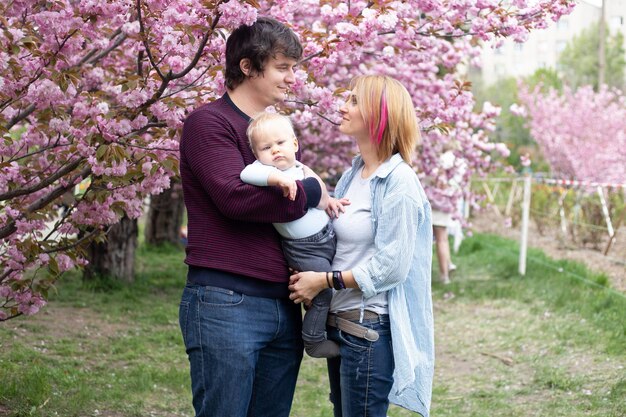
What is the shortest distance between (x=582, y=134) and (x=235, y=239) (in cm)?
2039

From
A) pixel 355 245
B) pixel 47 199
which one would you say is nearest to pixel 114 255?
pixel 47 199

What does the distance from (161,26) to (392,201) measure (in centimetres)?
152

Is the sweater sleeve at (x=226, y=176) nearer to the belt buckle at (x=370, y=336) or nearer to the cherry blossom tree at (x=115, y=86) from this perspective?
the belt buckle at (x=370, y=336)

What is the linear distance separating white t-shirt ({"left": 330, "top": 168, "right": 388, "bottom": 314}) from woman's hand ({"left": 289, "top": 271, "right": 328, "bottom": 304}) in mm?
151

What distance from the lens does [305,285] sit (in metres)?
2.61

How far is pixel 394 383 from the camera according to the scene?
2.74m

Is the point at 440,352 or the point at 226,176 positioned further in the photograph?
the point at 440,352

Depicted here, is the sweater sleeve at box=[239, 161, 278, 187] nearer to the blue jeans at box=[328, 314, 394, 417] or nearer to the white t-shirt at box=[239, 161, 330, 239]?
the white t-shirt at box=[239, 161, 330, 239]

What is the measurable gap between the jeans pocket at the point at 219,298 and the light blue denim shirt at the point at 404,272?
38 centimetres

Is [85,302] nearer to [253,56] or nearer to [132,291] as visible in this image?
[132,291]

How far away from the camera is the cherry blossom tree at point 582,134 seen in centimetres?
1906

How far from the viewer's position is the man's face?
2652 mm

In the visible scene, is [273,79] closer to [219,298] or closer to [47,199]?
[219,298]

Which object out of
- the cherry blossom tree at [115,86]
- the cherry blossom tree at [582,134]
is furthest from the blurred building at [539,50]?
the cherry blossom tree at [115,86]
